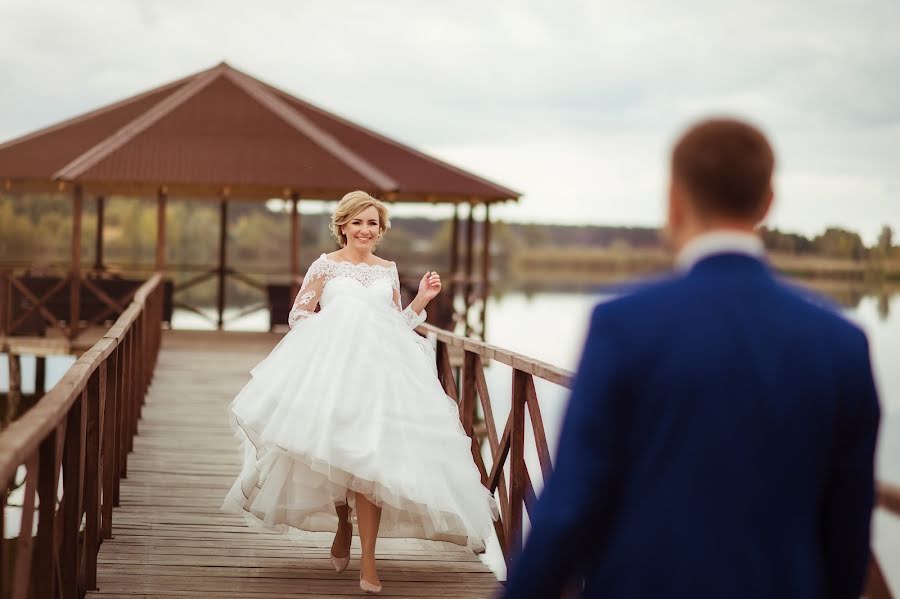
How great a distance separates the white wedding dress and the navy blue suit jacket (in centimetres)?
267

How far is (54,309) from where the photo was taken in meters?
15.9

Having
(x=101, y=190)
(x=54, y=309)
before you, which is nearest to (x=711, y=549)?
(x=54, y=309)

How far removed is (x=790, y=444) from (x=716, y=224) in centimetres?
35

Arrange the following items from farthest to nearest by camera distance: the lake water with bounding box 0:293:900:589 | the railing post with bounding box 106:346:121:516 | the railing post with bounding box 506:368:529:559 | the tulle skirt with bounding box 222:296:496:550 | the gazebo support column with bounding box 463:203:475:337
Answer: the gazebo support column with bounding box 463:203:475:337
the lake water with bounding box 0:293:900:589
the railing post with bounding box 106:346:121:516
the railing post with bounding box 506:368:529:559
the tulle skirt with bounding box 222:296:496:550

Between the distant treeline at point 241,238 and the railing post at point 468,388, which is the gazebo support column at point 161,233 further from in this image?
the distant treeline at point 241,238

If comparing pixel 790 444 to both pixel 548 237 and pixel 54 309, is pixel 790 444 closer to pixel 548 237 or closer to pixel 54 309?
pixel 54 309

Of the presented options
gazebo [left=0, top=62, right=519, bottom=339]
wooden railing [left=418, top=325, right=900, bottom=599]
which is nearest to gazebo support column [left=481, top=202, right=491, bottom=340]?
gazebo [left=0, top=62, right=519, bottom=339]

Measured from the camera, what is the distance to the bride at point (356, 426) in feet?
14.6

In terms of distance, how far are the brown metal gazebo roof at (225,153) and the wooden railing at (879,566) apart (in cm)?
1292

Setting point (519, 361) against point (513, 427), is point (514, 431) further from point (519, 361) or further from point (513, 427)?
point (519, 361)

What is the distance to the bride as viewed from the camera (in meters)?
4.46

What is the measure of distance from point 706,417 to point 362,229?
330cm

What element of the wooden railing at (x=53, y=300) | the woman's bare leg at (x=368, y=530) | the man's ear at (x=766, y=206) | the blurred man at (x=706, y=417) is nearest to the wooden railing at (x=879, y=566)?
the blurred man at (x=706, y=417)

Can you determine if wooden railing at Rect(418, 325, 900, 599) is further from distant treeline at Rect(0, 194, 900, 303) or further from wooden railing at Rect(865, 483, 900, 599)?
distant treeline at Rect(0, 194, 900, 303)
